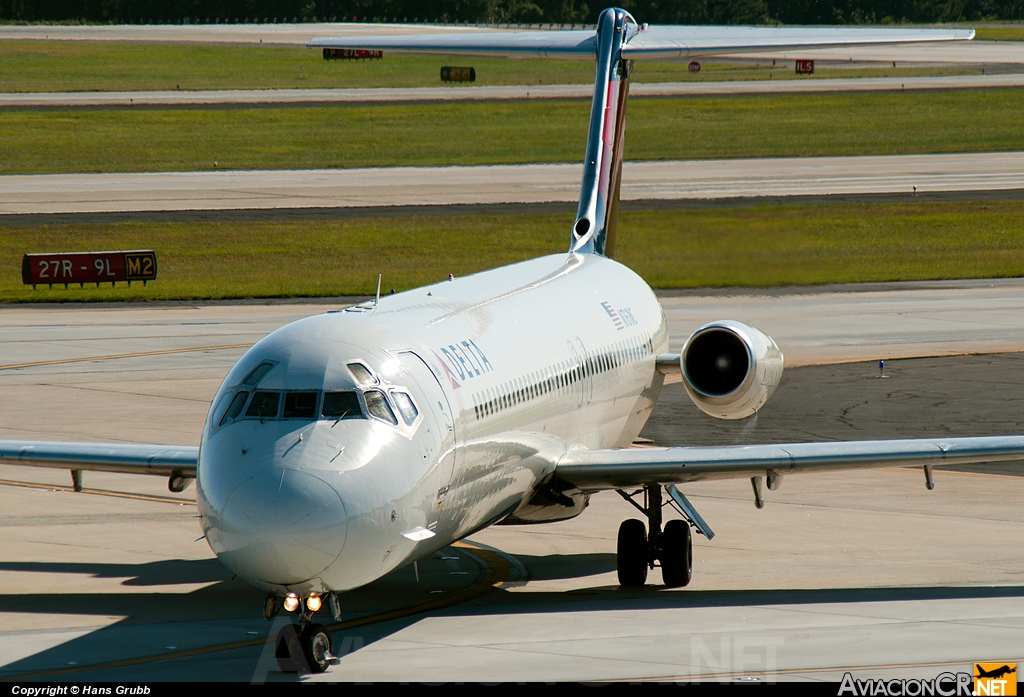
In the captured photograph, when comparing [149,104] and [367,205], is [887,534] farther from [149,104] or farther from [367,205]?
[149,104]

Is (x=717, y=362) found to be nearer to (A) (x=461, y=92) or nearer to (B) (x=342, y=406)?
(B) (x=342, y=406)

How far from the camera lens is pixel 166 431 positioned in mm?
27875

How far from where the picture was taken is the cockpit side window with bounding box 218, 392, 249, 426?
46.7ft

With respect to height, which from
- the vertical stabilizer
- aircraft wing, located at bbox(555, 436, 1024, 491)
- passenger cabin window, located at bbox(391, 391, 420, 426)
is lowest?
aircraft wing, located at bbox(555, 436, 1024, 491)

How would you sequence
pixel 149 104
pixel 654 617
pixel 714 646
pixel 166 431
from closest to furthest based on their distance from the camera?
1. pixel 714 646
2. pixel 654 617
3. pixel 166 431
4. pixel 149 104

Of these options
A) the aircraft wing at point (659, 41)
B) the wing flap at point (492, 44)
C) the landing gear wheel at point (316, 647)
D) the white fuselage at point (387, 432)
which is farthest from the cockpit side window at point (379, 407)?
the wing flap at point (492, 44)

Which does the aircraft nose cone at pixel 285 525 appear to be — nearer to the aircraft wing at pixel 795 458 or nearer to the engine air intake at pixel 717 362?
the aircraft wing at pixel 795 458

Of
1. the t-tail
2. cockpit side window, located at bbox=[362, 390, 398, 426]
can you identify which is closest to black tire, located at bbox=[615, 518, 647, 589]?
cockpit side window, located at bbox=[362, 390, 398, 426]

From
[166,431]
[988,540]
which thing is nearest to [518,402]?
[988,540]

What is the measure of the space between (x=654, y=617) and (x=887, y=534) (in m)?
6.15

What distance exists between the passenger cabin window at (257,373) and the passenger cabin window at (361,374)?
2.63 ft

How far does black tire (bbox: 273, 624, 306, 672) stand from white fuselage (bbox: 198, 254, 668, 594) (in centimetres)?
54

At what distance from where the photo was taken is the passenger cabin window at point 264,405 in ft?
46.3

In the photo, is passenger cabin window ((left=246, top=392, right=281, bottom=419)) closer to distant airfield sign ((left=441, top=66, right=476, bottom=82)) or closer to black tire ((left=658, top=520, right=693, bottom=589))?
black tire ((left=658, top=520, right=693, bottom=589))
